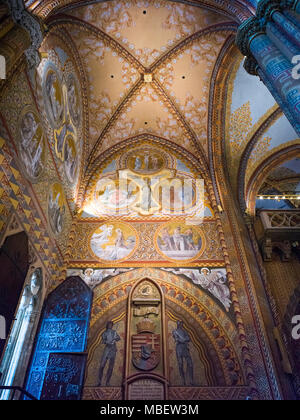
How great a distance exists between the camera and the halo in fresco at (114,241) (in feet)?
26.8

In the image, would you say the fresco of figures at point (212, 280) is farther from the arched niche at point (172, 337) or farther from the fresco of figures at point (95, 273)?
the fresco of figures at point (95, 273)

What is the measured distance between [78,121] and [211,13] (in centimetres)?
509

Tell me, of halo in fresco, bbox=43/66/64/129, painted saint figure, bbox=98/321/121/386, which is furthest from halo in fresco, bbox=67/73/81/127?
painted saint figure, bbox=98/321/121/386

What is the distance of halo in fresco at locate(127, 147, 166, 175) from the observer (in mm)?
10766

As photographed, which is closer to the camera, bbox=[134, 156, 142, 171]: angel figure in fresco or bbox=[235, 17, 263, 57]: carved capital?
bbox=[235, 17, 263, 57]: carved capital

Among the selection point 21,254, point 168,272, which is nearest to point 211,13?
point 168,272

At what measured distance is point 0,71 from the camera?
4.83 meters

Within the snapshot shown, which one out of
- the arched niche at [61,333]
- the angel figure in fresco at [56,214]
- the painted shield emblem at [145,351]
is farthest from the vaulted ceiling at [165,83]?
the painted shield emblem at [145,351]

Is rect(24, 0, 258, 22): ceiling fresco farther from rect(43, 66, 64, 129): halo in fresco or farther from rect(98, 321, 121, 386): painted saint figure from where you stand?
rect(98, 321, 121, 386): painted saint figure

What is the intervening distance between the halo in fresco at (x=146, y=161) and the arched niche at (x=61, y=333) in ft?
17.2

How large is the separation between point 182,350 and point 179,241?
2969 millimetres

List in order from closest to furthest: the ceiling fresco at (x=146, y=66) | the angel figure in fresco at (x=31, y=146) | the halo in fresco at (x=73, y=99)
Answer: the angel figure in fresco at (x=31, y=146) → the ceiling fresco at (x=146, y=66) → the halo in fresco at (x=73, y=99)

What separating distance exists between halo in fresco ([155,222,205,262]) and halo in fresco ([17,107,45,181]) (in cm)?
381

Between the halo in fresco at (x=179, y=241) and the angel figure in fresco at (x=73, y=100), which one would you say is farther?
the angel figure in fresco at (x=73, y=100)
